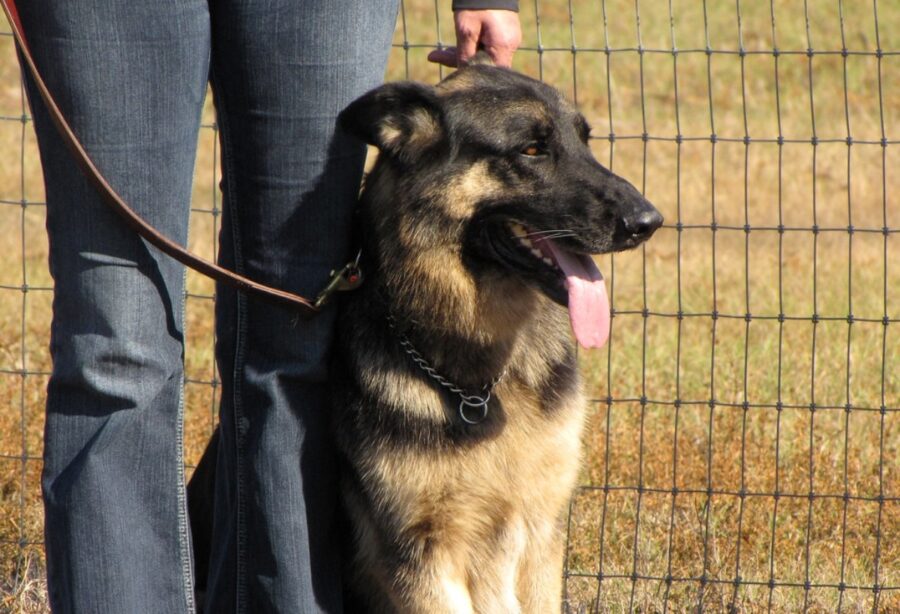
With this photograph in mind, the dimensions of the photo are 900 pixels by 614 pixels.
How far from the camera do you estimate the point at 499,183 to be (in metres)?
2.69

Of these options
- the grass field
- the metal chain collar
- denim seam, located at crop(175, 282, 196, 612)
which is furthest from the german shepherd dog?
the grass field

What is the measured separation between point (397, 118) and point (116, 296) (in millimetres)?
782

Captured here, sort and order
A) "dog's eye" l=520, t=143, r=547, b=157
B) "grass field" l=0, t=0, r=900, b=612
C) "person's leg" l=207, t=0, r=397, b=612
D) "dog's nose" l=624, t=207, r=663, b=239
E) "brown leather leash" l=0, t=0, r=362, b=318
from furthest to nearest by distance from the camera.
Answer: "grass field" l=0, t=0, r=900, b=612 → "dog's eye" l=520, t=143, r=547, b=157 → "dog's nose" l=624, t=207, r=663, b=239 → "person's leg" l=207, t=0, r=397, b=612 → "brown leather leash" l=0, t=0, r=362, b=318

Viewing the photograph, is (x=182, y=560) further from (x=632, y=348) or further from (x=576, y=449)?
(x=632, y=348)

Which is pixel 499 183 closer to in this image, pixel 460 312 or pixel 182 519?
pixel 460 312

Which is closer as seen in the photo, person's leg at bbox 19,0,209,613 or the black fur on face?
Result: person's leg at bbox 19,0,209,613

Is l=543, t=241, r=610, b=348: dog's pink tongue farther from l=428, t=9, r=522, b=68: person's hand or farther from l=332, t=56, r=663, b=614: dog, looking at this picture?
l=428, t=9, r=522, b=68: person's hand

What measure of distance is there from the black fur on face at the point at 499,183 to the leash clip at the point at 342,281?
0.11m

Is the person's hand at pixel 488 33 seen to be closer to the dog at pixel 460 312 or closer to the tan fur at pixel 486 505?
the dog at pixel 460 312

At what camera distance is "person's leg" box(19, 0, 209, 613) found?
217cm

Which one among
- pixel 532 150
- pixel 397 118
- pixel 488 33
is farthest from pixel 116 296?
pixel 488 33

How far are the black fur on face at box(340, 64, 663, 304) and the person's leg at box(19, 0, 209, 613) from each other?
528 millimetres

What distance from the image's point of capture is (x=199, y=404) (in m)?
4.78

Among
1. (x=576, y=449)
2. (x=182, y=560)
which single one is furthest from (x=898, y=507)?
(x=182, y=560)
